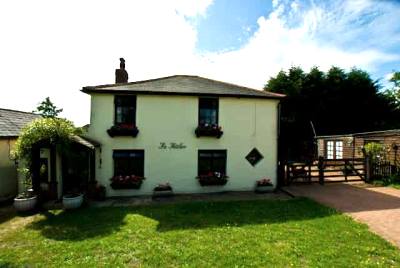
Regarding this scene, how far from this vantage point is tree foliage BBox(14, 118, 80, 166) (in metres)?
9.91

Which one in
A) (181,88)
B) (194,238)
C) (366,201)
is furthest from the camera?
(181,88)

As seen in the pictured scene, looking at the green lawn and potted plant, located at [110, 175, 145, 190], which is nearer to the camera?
the green lawn

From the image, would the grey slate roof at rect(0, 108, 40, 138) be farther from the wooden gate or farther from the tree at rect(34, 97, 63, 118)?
the tree at rect(34, 97, 63, 118)

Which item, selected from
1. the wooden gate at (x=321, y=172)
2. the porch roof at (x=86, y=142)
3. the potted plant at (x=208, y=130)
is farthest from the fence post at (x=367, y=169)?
the porch roof at (x=86, y=142)

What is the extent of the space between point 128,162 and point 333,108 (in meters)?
28.4

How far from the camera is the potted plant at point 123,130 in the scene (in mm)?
11461

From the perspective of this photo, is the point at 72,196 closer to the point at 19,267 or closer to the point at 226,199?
the point at 19,267

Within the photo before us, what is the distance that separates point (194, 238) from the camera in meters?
6.80

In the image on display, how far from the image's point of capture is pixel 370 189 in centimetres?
1283

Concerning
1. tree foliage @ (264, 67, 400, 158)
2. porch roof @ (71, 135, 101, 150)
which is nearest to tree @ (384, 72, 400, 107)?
tree foliage @ (264, 67, 400, 158)

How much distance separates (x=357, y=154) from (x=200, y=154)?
48.7 ft

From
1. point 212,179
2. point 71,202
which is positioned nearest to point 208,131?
point 212,179

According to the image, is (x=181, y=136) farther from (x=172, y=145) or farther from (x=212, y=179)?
(x=212, y=179)

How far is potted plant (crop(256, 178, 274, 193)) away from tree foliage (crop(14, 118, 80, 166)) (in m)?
9.03
